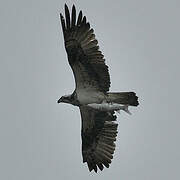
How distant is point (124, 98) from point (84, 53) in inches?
58.0

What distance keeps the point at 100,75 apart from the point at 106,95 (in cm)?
54

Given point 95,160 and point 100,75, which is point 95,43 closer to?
point 100,75

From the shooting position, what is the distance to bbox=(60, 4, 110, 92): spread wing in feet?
58.1

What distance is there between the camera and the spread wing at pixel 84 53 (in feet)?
58.1

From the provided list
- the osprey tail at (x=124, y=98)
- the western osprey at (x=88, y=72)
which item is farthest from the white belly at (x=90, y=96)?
the osprey tail at (x=124, y=98)

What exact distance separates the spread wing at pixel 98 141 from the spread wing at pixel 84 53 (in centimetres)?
145

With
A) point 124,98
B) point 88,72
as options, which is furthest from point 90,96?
point 124,98

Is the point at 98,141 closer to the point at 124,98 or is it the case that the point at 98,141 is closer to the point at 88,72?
the point at 124,98

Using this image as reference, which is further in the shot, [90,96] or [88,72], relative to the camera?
[90,96]

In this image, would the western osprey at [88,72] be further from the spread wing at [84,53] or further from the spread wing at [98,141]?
the spread wing at [98,141]

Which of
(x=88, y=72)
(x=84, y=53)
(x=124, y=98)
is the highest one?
(x=84, y=53)

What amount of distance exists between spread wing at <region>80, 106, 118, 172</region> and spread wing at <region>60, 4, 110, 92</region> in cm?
145

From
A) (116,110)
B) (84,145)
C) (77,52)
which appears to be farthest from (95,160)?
(77,52)

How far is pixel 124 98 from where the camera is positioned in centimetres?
1786
